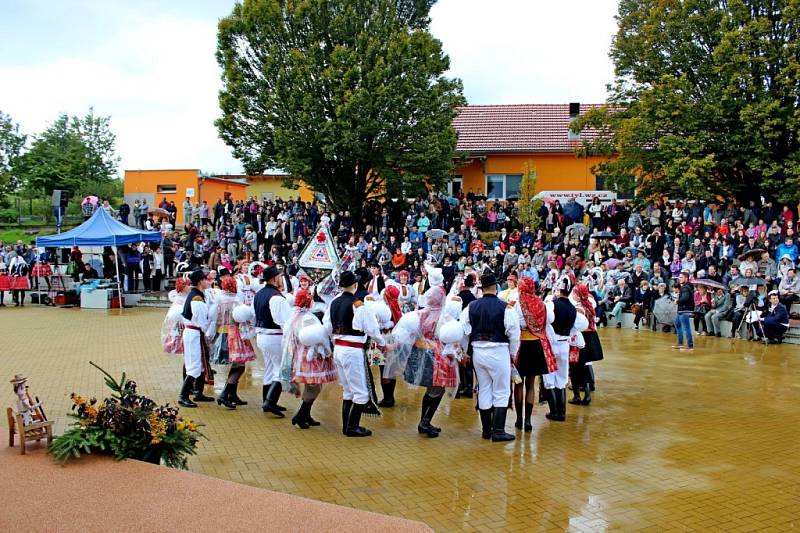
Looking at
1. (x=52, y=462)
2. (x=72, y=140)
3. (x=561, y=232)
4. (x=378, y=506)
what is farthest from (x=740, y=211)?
(x=72, y=140)

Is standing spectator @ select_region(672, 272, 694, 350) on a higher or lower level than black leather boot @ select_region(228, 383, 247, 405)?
higher

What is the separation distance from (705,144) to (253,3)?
16848 mm

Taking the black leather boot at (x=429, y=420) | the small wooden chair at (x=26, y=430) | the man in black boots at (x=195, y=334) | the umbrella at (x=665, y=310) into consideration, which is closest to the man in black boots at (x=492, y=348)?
the black leather boot at (x=429, y=420)

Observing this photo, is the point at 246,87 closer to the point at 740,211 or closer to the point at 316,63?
the point at 316,63

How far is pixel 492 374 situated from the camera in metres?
7.82

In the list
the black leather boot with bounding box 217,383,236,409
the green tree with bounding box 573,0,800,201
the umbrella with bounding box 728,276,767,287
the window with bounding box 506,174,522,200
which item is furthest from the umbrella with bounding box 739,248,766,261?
the window with bounding box 506,174,522,200

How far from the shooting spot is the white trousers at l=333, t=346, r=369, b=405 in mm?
7934

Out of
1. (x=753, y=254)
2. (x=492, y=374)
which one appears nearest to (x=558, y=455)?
(x=492, y=374)

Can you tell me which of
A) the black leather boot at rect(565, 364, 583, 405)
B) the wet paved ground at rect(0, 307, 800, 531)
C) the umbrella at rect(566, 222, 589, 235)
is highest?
the umbrella at rect(566, 222, 589, 235)

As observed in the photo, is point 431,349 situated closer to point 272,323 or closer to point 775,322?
point 272,323

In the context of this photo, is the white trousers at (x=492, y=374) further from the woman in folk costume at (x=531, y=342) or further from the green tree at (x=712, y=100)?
the green tree at (x=712, y=100)

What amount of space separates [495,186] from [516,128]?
3463 millimetres

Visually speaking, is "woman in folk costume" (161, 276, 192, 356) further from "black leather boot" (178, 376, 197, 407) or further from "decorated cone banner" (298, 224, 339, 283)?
"decorated cone banner" (298, 224, 339, 283)

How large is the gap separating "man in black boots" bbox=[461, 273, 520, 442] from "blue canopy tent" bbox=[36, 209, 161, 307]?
17.1m
